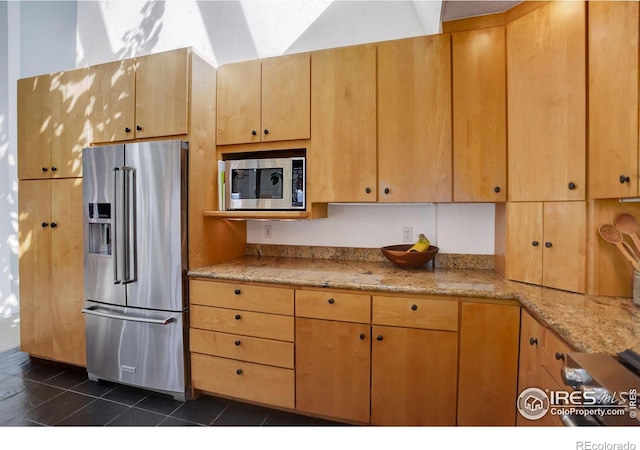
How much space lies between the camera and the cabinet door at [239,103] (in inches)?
88.4

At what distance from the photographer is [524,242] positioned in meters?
1.75

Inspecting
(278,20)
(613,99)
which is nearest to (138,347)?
(278,20)

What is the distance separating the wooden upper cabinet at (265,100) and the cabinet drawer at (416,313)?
125 centimetres

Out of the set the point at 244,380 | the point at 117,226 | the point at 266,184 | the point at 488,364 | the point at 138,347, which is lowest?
the point at 244,380

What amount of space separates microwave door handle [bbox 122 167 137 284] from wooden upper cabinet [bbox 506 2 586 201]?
244cm

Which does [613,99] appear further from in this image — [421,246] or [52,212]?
[52,212]

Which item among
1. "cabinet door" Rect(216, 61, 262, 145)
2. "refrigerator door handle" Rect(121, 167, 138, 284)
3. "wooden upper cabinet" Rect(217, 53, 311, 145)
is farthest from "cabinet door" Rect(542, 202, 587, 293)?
"refrigerator door handle" Rect(121, 167, 138, 284)

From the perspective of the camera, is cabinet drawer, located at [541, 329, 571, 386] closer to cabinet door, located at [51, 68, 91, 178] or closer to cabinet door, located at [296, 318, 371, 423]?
cabinet door, located at [296, 318, 371, 423]

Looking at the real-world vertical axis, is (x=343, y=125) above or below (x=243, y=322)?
above

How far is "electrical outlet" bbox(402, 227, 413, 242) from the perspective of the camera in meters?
2.33

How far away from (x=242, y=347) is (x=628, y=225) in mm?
2174

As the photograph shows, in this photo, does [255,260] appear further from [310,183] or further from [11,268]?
[11,268]

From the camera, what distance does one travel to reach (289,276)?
1.94 metres
